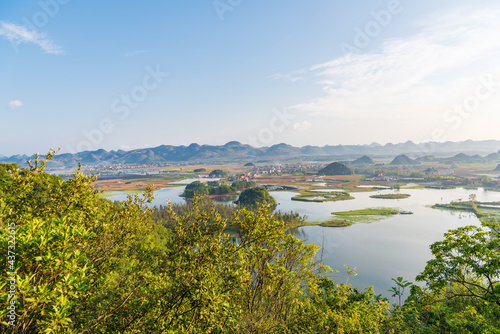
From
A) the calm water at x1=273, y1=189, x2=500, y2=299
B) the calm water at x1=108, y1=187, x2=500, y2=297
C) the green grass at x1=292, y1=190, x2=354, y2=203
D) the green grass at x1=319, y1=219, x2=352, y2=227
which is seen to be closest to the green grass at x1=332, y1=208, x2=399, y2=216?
the calm water at x1=108, y1=187, x2=500, y2=297

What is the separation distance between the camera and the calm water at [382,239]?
31797 millimetres

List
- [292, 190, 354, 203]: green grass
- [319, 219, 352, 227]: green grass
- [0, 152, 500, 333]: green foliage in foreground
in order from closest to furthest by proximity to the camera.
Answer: [0, 152, 500, 333]: green foliage in foreground
[319, 219, 352, 227]: green grass
[292, 190, 354, 203]: green grass

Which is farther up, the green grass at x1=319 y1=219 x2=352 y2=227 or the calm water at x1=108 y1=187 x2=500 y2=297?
the green grass at x1=319 y1=219 x2=352 y2=227

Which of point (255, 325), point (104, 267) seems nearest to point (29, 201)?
point (104, 267)

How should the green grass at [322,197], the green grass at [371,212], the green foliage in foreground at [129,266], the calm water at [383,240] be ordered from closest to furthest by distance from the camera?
the green foliage in foreground at [129,266] < the calm water at [383,240] < the green grass at [371,212] < the green grass at [322,197]

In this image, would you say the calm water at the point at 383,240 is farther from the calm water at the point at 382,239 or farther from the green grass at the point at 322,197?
the green grass at the point at 322,197

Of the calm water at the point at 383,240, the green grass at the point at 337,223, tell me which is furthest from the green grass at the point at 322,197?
the green grass at the point at 337,223

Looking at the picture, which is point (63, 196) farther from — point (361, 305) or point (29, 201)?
point (361, 305)

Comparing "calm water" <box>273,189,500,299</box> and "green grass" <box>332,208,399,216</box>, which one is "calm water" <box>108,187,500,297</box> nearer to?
"calm water" <box>273,189,500,299</box>

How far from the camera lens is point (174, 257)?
399 centimetres

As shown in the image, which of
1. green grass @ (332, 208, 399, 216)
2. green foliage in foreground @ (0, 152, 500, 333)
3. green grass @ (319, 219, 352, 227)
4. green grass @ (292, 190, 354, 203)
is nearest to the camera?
green foliage in foreground @ (0, 152, 500, 333)

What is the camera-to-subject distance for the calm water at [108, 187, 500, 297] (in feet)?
104

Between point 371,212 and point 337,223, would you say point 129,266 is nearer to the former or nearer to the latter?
point 337,223

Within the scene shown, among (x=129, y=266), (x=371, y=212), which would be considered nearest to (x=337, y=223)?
(x=371, y=212)
